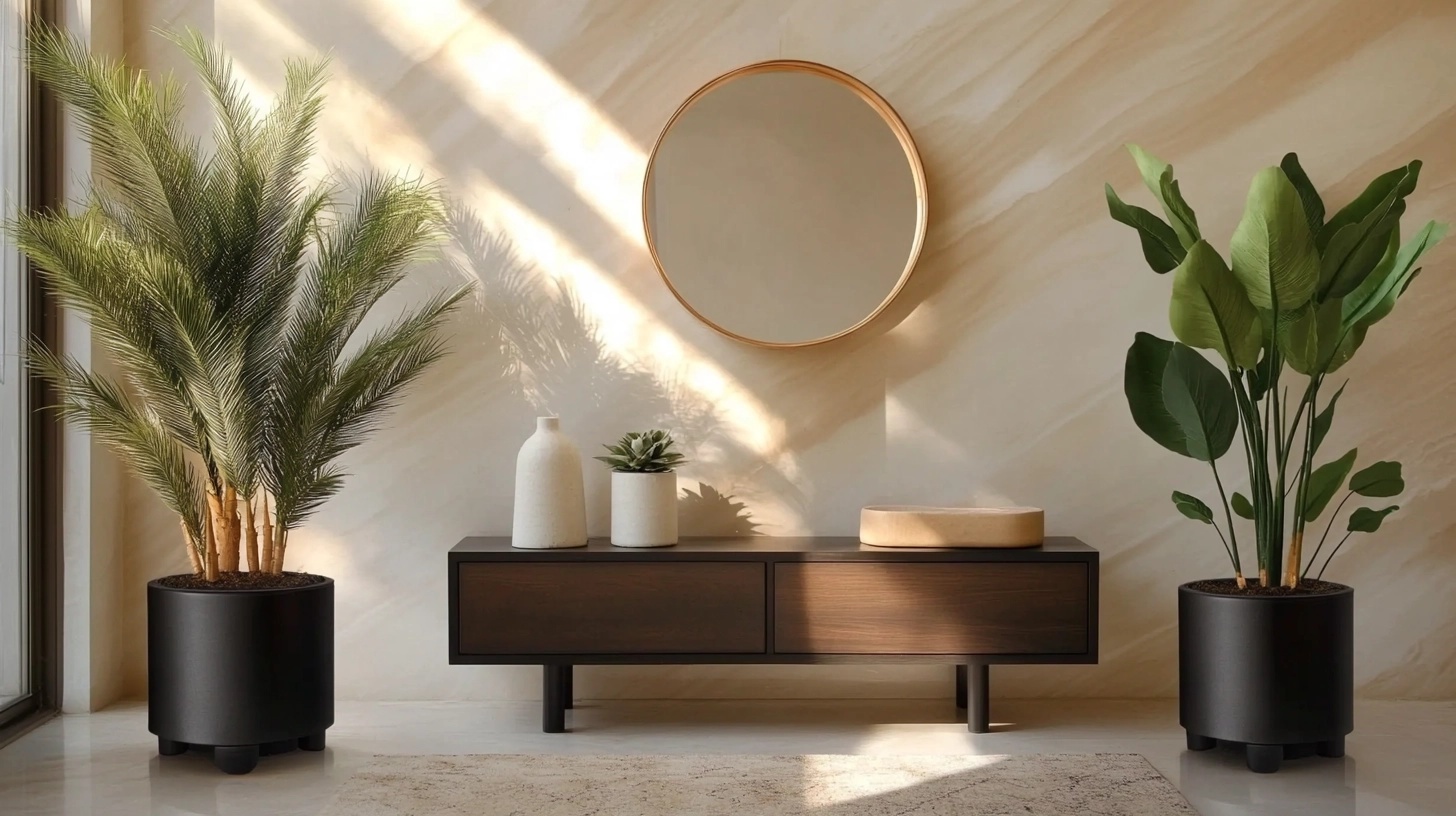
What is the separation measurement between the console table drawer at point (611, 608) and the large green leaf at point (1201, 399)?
109 centimetres

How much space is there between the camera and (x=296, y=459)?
2.99m

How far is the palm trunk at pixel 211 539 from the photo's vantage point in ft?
9.69

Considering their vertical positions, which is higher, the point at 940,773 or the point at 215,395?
the point at 215,395

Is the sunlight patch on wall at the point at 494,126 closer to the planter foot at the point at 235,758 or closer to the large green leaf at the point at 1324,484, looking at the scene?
the planter foot at the point at 235,758

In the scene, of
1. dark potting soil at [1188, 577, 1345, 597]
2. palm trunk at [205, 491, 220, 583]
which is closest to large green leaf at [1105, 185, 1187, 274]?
dark potting soil at [1188, 577, 1345, 597]

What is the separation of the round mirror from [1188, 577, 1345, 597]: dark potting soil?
1114 millimetres

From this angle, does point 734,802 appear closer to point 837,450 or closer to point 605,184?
point 837,450

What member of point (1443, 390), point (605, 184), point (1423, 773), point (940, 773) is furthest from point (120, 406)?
point (1443, 390)

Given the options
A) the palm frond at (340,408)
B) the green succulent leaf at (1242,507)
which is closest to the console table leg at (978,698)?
the green succulent leaf at (1242,507)

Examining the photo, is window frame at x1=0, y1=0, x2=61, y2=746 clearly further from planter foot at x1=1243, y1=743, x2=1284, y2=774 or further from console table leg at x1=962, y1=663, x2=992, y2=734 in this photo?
planter foot at x1=1243, y1=743, x2=1284, y2=774

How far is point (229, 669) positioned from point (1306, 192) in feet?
9.47

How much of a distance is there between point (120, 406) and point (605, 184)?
1.37 metres

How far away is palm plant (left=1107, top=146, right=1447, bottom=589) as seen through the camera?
271cm

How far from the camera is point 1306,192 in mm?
3262
